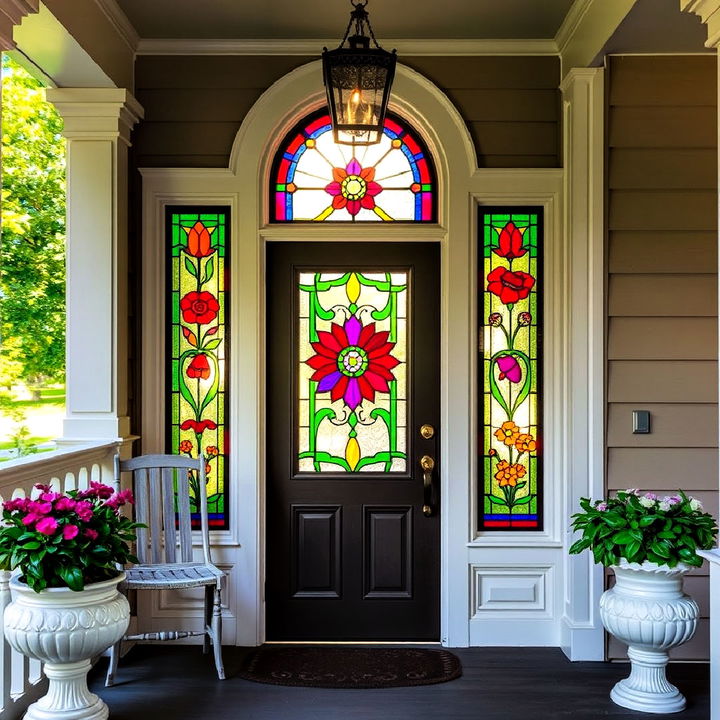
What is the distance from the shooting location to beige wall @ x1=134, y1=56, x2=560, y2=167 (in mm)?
4262

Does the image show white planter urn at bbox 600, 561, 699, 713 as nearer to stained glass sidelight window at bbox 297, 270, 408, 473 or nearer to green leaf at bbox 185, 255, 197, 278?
stained glass sidelight window at bbox 297, 270, 408, 473

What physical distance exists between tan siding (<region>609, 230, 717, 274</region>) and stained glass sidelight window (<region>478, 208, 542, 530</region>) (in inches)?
19.1

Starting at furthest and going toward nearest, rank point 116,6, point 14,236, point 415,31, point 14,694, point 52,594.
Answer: point 14,236 → point 415,31 → point 116,6 → point 14,694 → point 52,594

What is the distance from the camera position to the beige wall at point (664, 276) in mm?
3918

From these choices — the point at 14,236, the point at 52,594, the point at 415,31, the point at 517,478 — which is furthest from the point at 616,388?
the point at 14,236

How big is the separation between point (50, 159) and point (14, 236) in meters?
1.04

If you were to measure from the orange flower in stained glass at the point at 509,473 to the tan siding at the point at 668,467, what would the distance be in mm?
503

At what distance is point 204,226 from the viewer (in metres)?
4.29

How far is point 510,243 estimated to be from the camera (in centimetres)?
427

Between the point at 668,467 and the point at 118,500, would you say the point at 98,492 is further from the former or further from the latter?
the point at 668,467

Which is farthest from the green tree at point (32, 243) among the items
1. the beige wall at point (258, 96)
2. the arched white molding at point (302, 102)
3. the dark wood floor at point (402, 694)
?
the dark wood floor at point (402, 694)

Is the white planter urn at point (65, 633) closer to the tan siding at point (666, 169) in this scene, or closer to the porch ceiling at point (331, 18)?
the porch ceiling at point (331, 18)

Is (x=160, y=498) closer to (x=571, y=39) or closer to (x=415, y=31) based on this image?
(x=415, y=31)

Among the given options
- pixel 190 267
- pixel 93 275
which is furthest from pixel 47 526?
pixel 190 267
